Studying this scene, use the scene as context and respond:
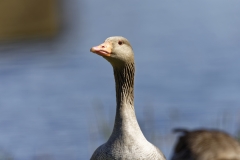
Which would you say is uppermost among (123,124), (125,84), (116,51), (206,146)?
(116,51)

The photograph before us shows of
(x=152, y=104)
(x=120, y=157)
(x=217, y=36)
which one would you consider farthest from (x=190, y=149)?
(x=217, y=36)

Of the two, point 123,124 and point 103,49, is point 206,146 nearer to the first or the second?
point 123,124

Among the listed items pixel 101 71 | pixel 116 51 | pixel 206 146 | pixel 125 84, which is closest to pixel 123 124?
pixel 125 84

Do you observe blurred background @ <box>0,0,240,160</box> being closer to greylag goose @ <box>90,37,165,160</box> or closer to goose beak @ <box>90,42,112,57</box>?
greylag goose @ <box>90,37,165,160</box>

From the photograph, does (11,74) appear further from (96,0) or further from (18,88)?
(96,0)

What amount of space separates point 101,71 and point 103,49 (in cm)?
785

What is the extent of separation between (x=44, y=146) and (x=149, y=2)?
9333 mm

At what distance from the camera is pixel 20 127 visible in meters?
10.3

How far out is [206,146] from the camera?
21.6 ft

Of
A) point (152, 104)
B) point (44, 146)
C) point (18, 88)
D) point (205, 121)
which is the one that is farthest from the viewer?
point (18, 88)

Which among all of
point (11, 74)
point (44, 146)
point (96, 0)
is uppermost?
point (96, 0)

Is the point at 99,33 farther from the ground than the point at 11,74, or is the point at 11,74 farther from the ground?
the point at 99,33

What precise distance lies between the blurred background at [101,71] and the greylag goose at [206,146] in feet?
2.02

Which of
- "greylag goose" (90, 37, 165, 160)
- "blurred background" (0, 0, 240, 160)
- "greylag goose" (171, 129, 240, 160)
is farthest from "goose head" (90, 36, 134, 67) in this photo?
"blurred background" (0, 0, 240, 160)
